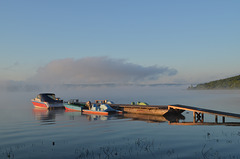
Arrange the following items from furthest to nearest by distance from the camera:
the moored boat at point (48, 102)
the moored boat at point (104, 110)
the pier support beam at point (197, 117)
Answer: the moored boat at point (48, 102)
the moored boat at point (104, 110)
the pier support beam at point (197, 117)

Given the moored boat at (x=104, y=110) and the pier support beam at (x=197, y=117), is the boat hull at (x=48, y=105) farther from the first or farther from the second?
the pier support beam at (x=197, y=117)

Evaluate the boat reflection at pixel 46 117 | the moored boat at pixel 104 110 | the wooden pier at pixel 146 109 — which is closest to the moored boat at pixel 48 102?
the boat reflection at pixel 46 117

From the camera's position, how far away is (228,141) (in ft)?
72.5

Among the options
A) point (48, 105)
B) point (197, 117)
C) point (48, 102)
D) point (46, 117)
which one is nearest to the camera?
point (197, 117)

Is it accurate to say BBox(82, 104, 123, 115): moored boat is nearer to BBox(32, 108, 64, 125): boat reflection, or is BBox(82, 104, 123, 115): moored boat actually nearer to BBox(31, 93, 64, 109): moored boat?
BBox(32, 108, 64, 125): boat reflection

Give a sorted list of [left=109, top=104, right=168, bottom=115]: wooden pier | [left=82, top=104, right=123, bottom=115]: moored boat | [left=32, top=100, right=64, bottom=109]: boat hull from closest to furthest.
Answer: [left=109, top=104, right=168, bottom=115]: wooden pier, [left=82, top=104, right=123, bottom=115]: moored boat, [left=32, top=100, right=64, bottom=109]: boat hull

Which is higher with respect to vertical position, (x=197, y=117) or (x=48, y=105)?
(x=48, y=105)

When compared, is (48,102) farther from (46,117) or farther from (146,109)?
(146,109)

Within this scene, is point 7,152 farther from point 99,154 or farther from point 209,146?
point 209,146

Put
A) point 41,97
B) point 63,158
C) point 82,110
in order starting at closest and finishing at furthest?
1. point 63,158
2. point 82,110
3. point 41,97

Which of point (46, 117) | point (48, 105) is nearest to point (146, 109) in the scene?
point (46, 117)

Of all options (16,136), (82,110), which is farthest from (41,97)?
(16,136)

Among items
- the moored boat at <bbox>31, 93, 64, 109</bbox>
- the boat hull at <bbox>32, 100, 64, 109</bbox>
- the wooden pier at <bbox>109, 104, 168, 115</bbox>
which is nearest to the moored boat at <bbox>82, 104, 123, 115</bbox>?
the wooden pier at <bbox>109, 104, 168, 115</bbox>

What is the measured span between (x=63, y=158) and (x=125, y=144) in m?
6.48
